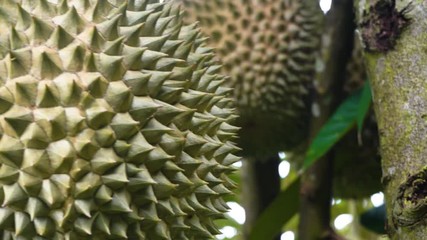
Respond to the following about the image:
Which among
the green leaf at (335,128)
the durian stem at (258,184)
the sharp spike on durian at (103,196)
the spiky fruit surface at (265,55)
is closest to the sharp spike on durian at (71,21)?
the sharp spike on durian at (103,196)

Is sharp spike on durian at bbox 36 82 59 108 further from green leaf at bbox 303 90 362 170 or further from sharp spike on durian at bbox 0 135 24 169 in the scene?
green leaf at bbox 303 90 362 170

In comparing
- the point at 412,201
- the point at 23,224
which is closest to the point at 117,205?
the point at 23,224

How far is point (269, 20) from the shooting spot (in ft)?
6.19

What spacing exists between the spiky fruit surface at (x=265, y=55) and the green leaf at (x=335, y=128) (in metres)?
0.22

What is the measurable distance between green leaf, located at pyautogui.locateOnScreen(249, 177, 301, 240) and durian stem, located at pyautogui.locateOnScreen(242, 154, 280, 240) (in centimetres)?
19

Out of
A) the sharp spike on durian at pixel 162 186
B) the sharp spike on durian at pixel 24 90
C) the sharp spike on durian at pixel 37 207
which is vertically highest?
the sharp spike on durian at pixel 162 186

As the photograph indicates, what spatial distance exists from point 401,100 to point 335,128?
0.49 meters

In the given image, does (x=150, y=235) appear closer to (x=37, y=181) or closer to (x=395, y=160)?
(x=37, y=181)

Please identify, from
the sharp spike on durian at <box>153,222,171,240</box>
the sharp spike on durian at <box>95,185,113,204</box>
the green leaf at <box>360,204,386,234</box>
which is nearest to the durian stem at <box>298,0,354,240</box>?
the green leaf at <box>360,204,386,234</box>

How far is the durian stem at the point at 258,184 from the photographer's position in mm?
2000

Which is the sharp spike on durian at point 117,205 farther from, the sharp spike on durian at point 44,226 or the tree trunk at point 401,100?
the tree trunk at point 401,100

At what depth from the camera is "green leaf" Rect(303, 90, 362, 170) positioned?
60.4 inches

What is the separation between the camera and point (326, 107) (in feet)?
5.64

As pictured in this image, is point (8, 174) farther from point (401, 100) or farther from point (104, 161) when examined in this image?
point (401, 100)
